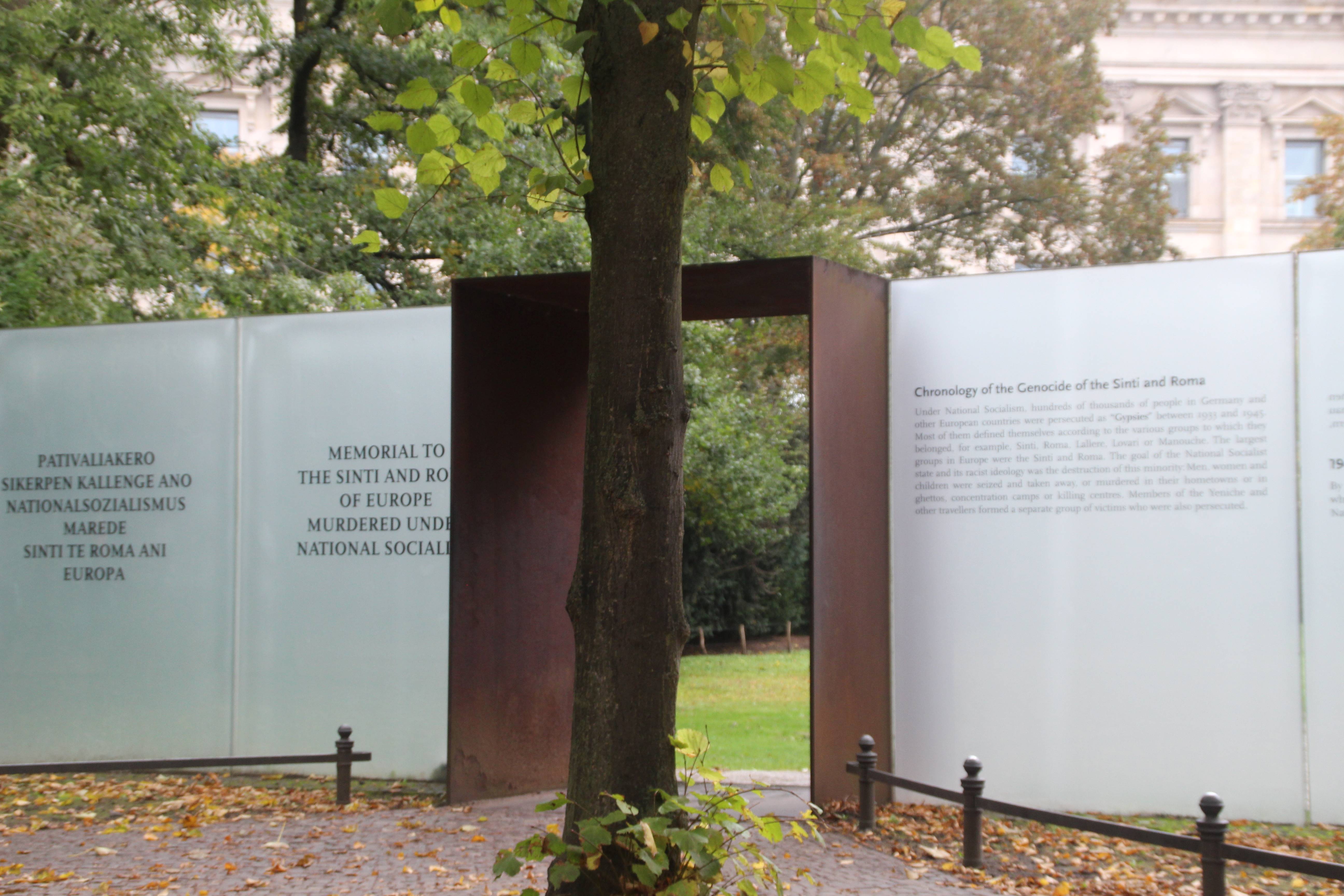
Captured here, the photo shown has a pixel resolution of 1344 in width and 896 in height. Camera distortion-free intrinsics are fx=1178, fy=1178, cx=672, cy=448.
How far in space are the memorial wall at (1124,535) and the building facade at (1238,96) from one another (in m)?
28.7

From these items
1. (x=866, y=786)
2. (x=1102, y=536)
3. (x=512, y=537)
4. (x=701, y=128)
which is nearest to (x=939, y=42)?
→ (x=701, y=128)

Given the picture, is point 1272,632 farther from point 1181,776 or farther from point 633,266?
point 633,266

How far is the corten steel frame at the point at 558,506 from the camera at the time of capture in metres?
7.30

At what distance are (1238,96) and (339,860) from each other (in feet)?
115

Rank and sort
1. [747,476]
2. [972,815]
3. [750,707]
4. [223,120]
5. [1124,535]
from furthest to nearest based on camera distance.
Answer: [223,120], [747,476], [750,707], [1124,535], [972,815]

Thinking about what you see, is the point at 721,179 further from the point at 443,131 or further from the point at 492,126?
the point at 443,131

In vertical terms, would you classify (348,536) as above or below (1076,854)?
above

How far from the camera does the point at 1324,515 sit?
7.10 meters

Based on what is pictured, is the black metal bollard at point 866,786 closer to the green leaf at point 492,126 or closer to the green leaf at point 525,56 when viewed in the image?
the green leaf at point 492,126

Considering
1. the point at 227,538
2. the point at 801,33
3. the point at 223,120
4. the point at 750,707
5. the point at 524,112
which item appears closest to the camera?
the point at 801,33

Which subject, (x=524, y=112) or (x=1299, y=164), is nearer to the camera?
(x=524, y=112)

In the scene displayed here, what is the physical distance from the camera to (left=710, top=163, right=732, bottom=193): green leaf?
5508 mm

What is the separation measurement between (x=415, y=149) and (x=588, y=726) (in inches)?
97.0

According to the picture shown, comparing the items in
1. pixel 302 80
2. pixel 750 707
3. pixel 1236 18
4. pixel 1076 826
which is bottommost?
pixel 750 707
